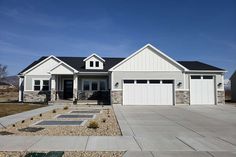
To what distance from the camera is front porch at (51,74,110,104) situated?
2738 cm

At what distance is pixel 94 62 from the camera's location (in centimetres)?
2858

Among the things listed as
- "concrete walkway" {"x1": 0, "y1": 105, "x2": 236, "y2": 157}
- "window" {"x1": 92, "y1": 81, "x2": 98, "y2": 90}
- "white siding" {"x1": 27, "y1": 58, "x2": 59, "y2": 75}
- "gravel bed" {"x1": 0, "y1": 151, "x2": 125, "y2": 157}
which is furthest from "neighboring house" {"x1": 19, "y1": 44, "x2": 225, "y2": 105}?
"gravel bed" {"x1": 0, "y1": 151, "x2": 125, "y2": 157}

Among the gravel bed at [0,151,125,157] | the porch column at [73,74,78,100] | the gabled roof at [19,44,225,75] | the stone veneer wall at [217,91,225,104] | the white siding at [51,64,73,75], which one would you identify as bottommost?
the gravel bed at [0,151,125,157]

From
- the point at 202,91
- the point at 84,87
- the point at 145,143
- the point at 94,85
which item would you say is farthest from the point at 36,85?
the point at 145,143

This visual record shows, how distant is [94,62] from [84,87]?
3.09 meters

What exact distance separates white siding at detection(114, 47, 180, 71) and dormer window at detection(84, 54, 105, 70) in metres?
4.91

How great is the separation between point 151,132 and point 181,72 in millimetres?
15413

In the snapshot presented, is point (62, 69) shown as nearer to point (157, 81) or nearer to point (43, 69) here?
point (43, 69)

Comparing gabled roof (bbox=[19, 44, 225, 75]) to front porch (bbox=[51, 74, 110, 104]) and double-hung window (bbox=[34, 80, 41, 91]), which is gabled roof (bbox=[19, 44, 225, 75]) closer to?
front porch (bbox=[51, 74, 110, 104])

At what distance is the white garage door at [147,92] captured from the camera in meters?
23.7

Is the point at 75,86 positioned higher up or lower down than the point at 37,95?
higher up

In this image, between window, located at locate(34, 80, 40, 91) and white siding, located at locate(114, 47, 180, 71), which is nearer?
white siding, located at locate(114, 47, 180, 71)

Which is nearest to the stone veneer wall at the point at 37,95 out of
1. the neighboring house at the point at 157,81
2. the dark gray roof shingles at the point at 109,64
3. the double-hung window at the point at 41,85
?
the double-hung window at the point at 41,85

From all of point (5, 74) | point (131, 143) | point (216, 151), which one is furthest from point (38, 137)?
point (5, 74)
